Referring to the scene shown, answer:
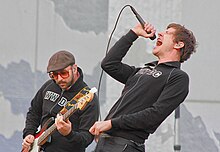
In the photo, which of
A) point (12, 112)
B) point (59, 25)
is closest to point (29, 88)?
point (12, 112)

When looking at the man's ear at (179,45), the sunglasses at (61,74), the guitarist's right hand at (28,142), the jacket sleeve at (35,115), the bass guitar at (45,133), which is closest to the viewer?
the man's ear at (179,45)

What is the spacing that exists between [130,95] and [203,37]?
2900 millimetres

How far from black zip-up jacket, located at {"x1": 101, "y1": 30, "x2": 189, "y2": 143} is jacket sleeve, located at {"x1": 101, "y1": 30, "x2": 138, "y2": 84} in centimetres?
15

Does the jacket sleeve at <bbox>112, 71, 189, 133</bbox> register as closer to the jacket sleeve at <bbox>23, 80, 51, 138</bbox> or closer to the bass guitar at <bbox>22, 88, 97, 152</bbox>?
the bass guitar at <bbox>22, 88, 97, 152</bbox>

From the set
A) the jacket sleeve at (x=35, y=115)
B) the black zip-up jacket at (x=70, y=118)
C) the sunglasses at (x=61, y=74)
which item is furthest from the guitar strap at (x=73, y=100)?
the jacket sleeve at (x=35, y=115)

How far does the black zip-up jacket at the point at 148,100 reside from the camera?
145 inches

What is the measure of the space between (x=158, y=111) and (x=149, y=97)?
0.13m

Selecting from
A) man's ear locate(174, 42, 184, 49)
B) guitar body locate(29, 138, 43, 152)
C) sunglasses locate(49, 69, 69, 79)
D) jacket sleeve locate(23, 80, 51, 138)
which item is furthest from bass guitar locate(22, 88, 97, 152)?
man's ear locate(174, 42, 184, 49)

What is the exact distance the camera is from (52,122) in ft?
15.0

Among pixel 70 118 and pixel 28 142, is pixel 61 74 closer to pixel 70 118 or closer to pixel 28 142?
pixel 70 118

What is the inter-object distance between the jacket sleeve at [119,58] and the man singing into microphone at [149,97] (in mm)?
84

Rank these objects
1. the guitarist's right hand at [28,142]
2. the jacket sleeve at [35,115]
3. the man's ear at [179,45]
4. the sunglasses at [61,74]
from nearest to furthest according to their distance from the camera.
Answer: the man's ear at [179,45] < the sunglasses at [61,74] < the guitarist's right hand at [28,142] < the jacket sleeve at [35,115]

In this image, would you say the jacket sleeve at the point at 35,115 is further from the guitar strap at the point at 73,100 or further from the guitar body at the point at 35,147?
the guitar strap at the point at 73,100

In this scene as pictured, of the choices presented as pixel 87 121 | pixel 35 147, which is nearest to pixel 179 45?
pixel 87 121
